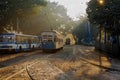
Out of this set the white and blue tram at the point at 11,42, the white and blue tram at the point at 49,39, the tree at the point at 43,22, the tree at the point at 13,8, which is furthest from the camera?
the tree at the point at 43,22

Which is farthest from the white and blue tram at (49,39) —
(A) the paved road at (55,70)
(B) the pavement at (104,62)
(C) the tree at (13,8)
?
(A) the paved road at (55,70)

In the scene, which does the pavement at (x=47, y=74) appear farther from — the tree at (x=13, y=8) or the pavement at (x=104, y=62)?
the tree at (x=13, y=8)

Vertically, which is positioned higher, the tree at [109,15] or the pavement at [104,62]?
the tree at [109,15]

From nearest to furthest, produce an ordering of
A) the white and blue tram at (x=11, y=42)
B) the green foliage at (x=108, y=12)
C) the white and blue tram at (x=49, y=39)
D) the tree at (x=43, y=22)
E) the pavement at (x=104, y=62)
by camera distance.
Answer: the pavement at (x=104, y=62)
the green foliage at (x=108, y=12)
the white and blue tram at (x=11, y=42)
the white and blue tram at (x=49, y=39)
the tree at (x=43, y=22)

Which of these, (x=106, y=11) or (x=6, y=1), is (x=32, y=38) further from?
(x=106, y=11)

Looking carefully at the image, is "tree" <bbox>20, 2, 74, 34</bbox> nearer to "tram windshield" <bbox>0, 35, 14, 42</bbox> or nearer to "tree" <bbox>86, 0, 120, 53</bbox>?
"tram windshield" <bbox>0, 35, 14, 42</bbox>

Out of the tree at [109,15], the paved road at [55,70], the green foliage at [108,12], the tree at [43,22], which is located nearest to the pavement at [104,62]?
the paved road at [55,70]

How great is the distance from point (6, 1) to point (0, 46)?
1198cm

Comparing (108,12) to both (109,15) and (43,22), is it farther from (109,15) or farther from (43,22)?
(43,22)

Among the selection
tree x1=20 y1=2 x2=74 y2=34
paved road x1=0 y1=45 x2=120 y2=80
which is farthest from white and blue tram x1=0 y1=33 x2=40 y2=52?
tree x1=20 y1=2 x2=74 y2=34

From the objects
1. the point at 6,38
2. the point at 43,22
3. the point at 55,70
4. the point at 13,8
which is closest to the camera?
the point at 55,70

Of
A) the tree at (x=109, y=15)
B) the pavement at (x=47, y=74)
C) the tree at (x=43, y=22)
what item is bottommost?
the pavement at (x=47, y=74)

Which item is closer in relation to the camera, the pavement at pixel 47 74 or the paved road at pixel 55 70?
the pavement at pixel 47 74

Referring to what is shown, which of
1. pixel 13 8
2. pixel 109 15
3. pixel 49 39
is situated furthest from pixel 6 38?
pixel 109 15
